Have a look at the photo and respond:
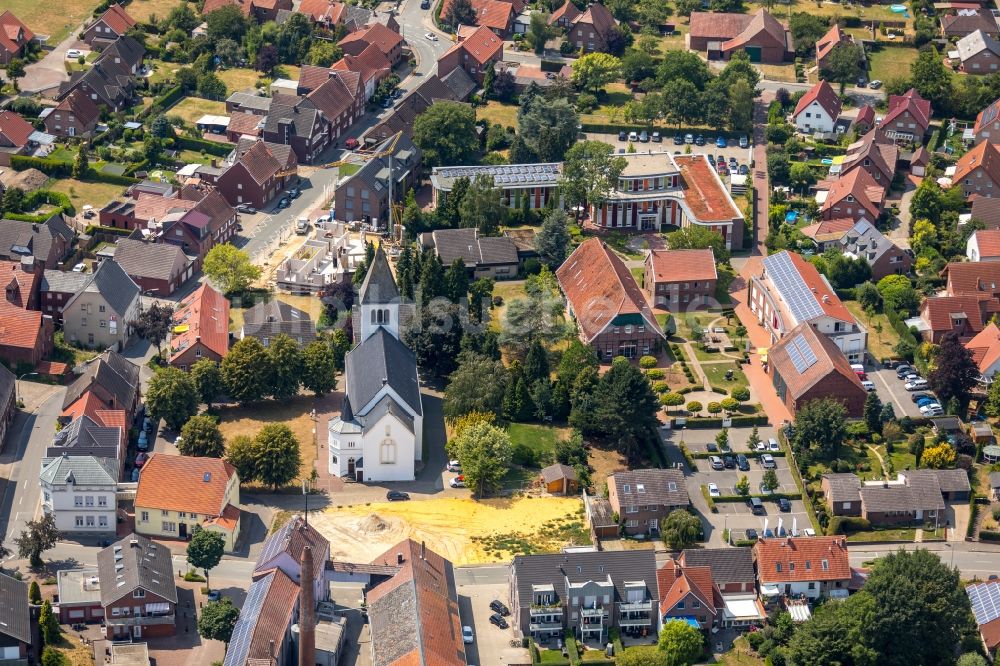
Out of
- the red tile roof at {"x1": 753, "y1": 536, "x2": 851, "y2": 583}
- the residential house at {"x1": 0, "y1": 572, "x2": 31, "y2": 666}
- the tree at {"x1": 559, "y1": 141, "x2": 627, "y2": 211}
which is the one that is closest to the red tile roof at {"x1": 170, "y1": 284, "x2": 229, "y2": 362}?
the residential house at {"x1": 0, "y1": 572, "x2": 31, "y2": 666}

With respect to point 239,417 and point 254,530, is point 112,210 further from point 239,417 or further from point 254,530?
point 254,530

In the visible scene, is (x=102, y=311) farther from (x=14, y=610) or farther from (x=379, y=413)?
(x=14, y=610)

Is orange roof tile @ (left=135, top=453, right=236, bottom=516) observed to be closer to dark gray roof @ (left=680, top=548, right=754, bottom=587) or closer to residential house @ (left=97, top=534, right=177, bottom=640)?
residential house @ (left=97, top=534, right=177, bottom=640)

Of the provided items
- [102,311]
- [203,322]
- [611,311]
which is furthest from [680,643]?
[102,311]

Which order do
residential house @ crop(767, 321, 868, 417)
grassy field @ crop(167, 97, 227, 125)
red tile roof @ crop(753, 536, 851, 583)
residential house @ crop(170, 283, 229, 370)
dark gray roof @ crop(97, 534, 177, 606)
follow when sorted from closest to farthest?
dark gray roof @ crop(97, 534, 177, 606), red tile roof @ crop(753, 536, 851, 583), residential house @ crop(767, 321, 868, 417), residential house @ crop(170, 283, 229, 370), grassy field @ crop(167, 97, 227, 125)

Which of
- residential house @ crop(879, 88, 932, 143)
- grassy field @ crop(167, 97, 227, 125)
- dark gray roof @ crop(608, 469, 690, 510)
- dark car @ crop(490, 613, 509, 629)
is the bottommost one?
grassy field @ crop(167, 97, 227, 125)

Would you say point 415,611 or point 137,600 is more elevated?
point 415,611
